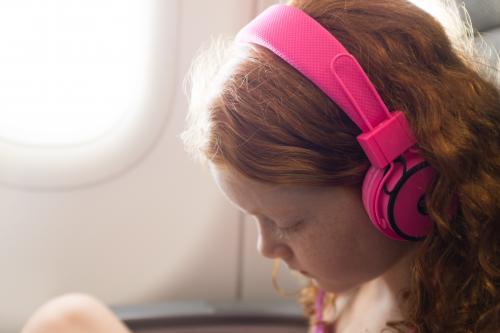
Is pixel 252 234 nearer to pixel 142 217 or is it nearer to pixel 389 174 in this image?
pixel 142 217

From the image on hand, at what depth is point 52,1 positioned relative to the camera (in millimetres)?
1182

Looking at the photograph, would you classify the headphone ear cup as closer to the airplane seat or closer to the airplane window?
the airplane seat

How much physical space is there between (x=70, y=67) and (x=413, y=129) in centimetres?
86

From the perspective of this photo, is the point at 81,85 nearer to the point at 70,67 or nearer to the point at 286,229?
the point at 70,67

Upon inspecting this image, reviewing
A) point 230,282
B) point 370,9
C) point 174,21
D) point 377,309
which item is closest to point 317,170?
point 370,9

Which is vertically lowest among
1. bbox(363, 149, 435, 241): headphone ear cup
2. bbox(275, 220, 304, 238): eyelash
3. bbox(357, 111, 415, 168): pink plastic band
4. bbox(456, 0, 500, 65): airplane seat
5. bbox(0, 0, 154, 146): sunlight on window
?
bbox(275, 220, 304, 238): eyelash

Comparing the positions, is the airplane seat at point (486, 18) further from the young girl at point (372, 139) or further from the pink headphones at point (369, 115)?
the pink headphones at point (369, 115)

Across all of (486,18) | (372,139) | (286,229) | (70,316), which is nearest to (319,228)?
(286,229)

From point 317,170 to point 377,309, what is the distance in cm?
33

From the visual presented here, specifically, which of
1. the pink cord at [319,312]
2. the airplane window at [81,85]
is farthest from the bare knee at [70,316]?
the pink cord at [319,312]

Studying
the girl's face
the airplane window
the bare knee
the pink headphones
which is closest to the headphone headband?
the pink headphones

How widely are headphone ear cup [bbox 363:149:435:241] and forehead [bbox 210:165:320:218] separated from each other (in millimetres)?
83

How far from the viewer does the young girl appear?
0.61 meters

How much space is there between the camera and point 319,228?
2.36 feet
